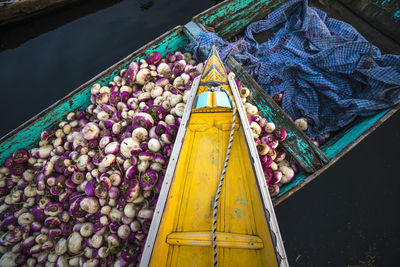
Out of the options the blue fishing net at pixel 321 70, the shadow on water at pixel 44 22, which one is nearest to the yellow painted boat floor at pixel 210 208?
the blue fishing net at pixel 321 70

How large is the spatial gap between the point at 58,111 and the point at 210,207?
3.02 metres

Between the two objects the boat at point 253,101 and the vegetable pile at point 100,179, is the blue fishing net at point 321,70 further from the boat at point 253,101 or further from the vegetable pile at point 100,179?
the vegetable pile at point 100,179

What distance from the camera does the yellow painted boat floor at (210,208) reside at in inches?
65.7

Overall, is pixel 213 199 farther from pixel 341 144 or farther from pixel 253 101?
pixel 341 144

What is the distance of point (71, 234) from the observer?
7.18ft

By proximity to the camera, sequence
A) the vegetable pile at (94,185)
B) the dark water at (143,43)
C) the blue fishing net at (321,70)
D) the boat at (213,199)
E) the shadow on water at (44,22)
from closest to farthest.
A: the boat at (213,199)
the vegetable pile at (94,185)
the blue fishing net at (321,70)
the dark water at (143,43)
the shadow on water at (44,22)

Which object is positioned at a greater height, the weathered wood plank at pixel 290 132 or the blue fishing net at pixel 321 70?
the blue fishing net at pixel 321 70

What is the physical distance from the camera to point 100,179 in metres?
2.21

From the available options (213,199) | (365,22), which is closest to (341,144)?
(213,199)

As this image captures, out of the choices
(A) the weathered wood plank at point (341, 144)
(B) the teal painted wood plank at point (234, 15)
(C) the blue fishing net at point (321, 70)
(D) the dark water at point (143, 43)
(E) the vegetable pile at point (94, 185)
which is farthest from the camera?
(B) the teal painted wood plank at point (234, 15)

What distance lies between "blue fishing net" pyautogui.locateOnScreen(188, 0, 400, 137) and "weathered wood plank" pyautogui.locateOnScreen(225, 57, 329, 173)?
0.53 m

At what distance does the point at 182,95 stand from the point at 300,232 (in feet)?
9.75

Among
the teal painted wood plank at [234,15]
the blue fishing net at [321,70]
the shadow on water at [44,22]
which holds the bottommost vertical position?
the blue fishing net at [321,70]

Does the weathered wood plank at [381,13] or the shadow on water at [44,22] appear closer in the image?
the weathered wood plank at [381,13]
